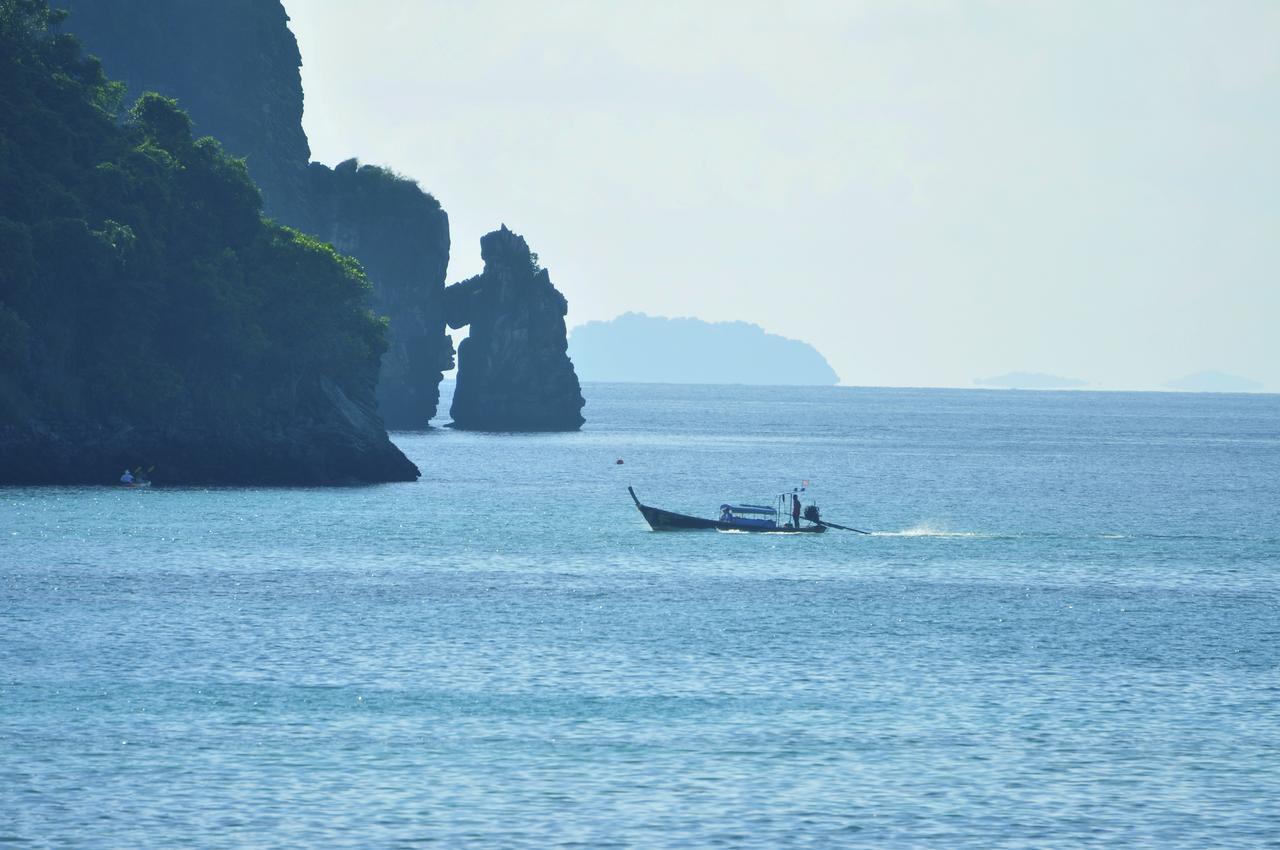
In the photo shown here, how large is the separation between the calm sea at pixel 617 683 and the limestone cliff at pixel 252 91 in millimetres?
104023

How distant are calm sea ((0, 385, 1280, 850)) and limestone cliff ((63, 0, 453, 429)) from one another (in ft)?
341

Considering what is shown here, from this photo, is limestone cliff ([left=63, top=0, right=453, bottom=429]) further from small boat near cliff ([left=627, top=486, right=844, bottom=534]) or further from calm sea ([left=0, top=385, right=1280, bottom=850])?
small boat near cliff ([left=627, top=486, right=844, bottom=534])

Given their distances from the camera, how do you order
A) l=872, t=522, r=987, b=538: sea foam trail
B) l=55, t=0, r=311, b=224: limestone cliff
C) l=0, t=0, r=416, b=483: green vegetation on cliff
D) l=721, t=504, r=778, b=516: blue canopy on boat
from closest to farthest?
l=721, t=504, r=778, b=516: blue canopy on boat, l=872, t=522, r=987, b=538: sea foam trail, l=0, t=0, r=416, b=483: green vegetation on cliff, l=55, t=0, r=311, b=224: limestone cliff

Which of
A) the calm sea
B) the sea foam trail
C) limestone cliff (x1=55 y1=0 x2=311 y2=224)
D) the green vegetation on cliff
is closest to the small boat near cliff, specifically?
the calm sea

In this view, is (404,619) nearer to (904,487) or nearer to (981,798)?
(981,798)

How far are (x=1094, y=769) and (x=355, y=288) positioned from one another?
286 feet

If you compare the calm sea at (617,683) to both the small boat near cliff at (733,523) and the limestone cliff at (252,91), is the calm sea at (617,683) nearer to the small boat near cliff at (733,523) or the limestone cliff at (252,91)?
the small boat near cliff at (733,523)

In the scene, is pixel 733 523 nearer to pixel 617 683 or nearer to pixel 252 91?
pixel 617 683

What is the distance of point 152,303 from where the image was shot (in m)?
102

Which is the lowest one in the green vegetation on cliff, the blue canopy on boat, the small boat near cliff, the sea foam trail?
the sea foam trail

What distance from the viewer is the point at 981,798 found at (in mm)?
31859

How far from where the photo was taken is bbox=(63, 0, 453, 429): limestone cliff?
186 meters

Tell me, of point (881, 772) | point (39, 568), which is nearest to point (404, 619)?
point (39, 568)

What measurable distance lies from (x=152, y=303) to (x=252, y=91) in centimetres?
9462
